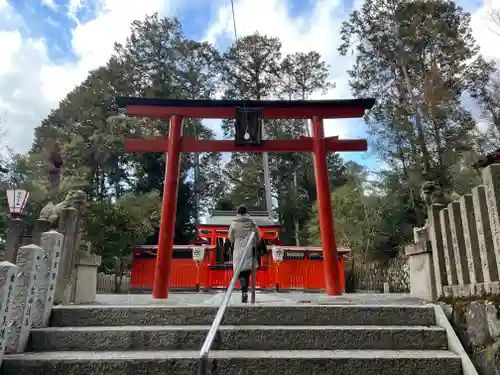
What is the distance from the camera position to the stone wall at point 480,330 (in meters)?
3.21

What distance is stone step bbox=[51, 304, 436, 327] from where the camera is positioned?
4094mm

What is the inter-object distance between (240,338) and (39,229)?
3373mm

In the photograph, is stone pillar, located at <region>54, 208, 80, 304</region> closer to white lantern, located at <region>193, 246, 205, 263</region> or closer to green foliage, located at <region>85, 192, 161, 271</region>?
white lantern, located at <region>193, 246, 205, 263</region>

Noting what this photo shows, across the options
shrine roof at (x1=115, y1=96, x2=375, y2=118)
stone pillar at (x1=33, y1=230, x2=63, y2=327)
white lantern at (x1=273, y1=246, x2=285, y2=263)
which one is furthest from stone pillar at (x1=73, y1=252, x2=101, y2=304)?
white lantern at (x1=273, y1=246, x2=285, y2=263)

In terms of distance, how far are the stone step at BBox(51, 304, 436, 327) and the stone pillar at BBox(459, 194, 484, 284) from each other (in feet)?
2.15

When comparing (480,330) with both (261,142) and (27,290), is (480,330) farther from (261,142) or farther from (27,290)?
(261,142)

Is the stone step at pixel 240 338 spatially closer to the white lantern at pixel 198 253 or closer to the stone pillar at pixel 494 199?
the stone pillar at pixel 494 199

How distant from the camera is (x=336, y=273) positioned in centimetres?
740

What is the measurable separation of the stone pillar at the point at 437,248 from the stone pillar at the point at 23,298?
4.56m

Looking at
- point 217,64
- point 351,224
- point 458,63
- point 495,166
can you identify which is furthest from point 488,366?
point 217,64

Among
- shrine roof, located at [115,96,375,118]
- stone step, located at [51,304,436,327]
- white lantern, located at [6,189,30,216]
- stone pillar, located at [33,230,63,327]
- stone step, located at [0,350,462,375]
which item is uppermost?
shrine roof, located at [115,96,375,118]

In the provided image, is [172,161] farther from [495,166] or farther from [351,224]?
[351,224]

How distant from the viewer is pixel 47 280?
421 cm

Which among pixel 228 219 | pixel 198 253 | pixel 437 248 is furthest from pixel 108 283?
pixel 437 248
